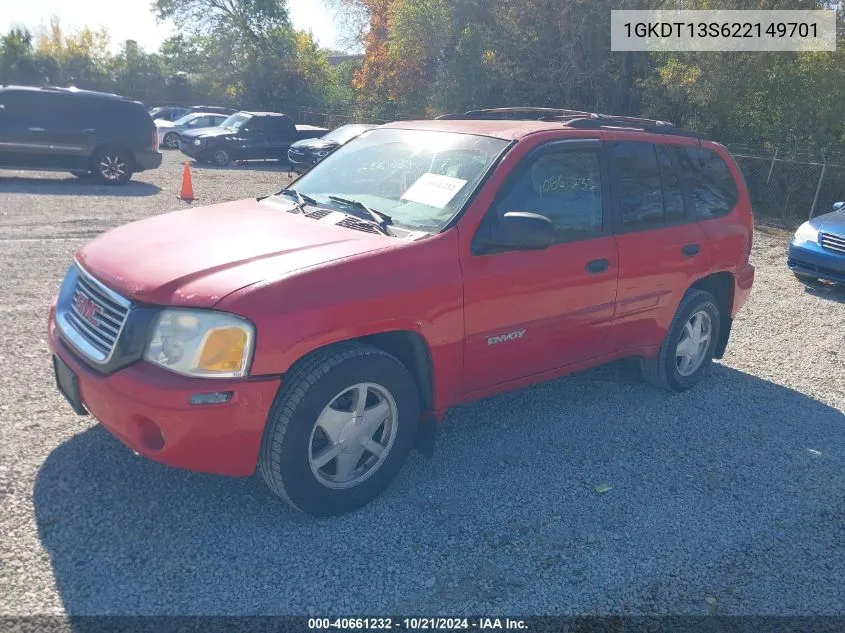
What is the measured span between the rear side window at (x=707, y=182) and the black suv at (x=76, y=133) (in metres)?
12.4

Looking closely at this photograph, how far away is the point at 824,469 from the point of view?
4.52 m

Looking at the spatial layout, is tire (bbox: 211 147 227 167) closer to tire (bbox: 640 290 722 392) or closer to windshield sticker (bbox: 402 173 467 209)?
tire (bbox: 640 290 722 392)

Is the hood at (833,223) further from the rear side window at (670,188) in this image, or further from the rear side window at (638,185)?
the rear side window at (638,185)

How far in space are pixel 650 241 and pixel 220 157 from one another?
720 inches

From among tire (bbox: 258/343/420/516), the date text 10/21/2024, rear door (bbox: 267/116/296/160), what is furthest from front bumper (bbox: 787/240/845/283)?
rear door (bbox: 267/116/296/160)

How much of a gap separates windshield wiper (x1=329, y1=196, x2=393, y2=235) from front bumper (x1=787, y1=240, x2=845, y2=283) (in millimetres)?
7333

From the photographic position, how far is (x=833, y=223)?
9.55 m

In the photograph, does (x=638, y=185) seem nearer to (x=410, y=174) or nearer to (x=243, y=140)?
(x=410, y=174)

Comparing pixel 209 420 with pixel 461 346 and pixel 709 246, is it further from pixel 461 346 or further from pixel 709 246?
pixel 709 246

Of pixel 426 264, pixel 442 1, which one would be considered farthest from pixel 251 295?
pixel 442 1

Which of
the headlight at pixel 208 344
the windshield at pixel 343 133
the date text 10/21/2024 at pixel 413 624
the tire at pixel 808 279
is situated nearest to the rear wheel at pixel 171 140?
the windshield at pixel 343 133

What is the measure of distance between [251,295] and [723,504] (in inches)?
108

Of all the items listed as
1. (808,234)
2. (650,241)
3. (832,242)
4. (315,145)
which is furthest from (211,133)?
(650,241)

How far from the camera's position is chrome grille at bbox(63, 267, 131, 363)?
3.27 metres
